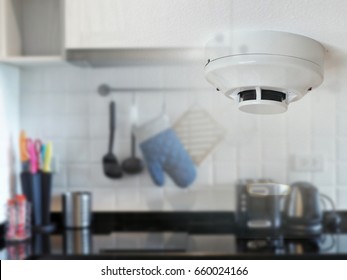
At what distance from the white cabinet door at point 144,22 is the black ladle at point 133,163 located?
0.97 meters

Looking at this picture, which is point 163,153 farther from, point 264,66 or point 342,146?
point 264,66

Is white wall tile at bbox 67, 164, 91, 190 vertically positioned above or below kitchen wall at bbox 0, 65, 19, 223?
below

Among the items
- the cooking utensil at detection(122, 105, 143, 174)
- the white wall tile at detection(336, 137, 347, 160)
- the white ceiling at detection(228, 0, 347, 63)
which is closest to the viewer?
the white ceiling at detection(228, 0, 347, 63)

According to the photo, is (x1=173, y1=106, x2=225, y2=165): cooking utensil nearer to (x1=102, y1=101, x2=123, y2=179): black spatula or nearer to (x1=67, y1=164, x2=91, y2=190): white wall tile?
(x1=102, y1=101, x2=123, y2=179): black spatula

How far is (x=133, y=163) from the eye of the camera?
1.28 meters

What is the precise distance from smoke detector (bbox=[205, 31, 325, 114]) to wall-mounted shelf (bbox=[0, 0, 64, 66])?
0.86 m

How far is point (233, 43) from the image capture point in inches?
10.5

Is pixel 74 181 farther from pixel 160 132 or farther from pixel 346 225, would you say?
pixel 346 225

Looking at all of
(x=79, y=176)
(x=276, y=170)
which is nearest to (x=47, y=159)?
(x=79, y=176)

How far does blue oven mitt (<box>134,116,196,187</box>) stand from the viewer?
1183 mm

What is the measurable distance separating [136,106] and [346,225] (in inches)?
26.5

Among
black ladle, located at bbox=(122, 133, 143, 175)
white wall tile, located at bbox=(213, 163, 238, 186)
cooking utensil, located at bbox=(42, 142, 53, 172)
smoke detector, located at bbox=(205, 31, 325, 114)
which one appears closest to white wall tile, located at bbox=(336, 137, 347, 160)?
smoke detector, located at bbox=(205, 31, 325, 114)

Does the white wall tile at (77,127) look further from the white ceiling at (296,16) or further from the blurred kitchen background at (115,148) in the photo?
the white ceiling at (296,16)
